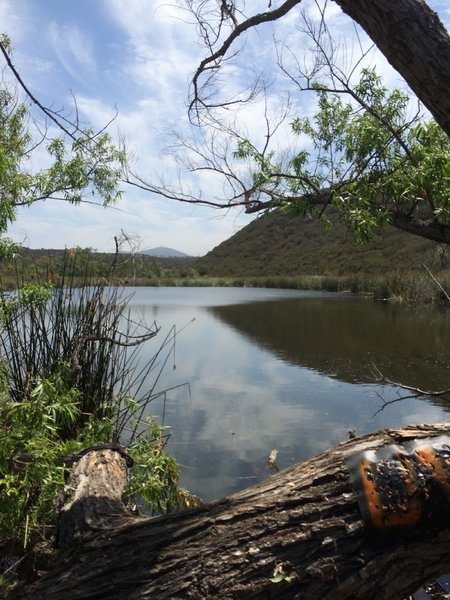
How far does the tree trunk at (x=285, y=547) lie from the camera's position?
4.55 feet

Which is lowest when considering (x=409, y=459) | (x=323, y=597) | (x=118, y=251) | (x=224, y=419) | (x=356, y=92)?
(x=224, y=419)

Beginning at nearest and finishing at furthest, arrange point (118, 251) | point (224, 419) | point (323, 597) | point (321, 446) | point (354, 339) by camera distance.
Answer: point (323, 597) → point (118, 251) → point (321, 446) → point (224, 419) → point (354, 339)

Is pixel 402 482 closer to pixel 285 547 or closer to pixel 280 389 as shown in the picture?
pixel 285 547

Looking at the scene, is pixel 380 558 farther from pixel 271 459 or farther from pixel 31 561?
pixel 271 459

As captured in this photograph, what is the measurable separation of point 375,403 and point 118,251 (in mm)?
Answer: 3796

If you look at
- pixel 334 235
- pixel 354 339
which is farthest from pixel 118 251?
pixel 334 235

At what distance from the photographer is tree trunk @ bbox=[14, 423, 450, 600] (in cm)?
139

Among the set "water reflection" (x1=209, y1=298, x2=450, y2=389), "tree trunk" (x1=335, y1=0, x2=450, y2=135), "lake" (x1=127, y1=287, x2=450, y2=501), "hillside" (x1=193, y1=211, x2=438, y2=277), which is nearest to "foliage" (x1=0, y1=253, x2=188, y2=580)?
"lake" (x1=127, y1=287, x2=450, y2=501)

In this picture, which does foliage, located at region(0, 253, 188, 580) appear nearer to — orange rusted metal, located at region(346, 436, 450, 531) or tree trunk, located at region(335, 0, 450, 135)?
orange rusted metal, located at region(346, 436, 450, 531)

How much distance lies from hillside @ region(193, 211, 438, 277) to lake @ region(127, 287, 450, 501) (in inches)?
561

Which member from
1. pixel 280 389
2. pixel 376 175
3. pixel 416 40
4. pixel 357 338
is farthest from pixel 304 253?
pixel 416 40

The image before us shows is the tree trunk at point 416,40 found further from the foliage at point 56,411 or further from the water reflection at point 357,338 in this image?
the water reflection at point 357,338

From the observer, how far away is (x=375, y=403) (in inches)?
247

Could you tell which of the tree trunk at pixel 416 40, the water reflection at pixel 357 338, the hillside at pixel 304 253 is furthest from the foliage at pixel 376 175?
the hillside at pixel 304 253
